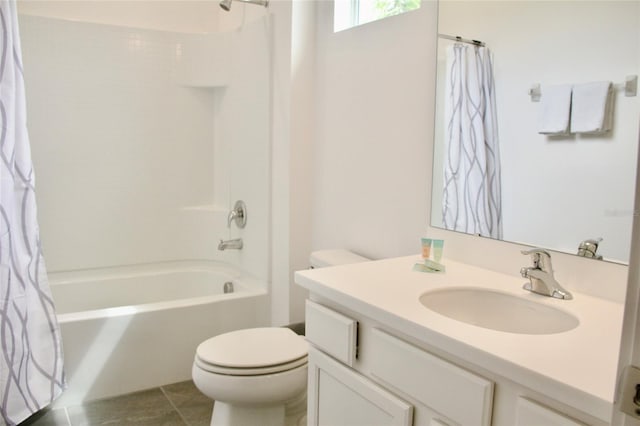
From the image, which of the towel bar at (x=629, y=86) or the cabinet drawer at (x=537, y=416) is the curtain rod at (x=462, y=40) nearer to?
the towel bar at (x=629, y=86)

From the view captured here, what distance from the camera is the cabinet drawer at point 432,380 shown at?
3.02ft

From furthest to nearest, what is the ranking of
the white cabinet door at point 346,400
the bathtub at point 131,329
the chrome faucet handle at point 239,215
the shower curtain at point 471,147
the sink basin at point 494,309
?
the chrome faucet handle at point 239,215 → the bathtub at point 131,329 → the shower curtain at point 471,147 → the sink basin at point 494,309 → the white cabinet door at point 346,400

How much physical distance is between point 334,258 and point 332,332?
0.82 metres

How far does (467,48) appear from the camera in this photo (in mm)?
1632

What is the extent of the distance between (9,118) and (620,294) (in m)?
2.06

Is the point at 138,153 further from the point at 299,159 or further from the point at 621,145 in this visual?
the point at 621,145

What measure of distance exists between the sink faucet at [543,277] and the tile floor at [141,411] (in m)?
1.55

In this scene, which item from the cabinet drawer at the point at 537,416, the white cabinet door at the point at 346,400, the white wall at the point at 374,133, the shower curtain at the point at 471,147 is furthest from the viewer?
the white wall at the point at 374,133

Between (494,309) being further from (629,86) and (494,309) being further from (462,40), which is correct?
(462,40)

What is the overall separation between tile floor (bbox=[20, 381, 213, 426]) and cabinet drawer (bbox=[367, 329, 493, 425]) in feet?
4.34

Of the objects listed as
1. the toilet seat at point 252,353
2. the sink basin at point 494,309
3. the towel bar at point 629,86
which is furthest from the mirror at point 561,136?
the toilet seat at point 252,353

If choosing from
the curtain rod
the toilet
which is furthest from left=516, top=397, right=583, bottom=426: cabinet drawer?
the curtain rod

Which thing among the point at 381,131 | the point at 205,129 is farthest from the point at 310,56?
the point at 205,129

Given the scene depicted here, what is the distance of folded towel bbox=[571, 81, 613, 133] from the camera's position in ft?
4.07
